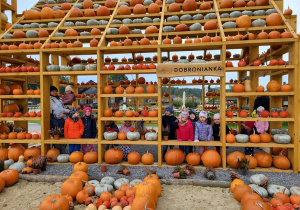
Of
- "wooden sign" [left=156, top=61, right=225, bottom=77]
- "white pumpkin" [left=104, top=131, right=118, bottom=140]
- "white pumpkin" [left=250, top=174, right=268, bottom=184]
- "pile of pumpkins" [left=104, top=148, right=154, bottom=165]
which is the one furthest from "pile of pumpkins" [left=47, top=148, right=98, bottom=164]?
"white pumpkin" [left=250, top=174, right=268, bottom=184]

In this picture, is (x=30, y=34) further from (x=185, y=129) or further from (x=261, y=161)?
(x=261, y=161)

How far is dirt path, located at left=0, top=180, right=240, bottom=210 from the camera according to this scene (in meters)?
4.31

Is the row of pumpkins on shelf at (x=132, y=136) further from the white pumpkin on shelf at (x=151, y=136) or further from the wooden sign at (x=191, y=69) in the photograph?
the wooden sign at (x=191, y=69)

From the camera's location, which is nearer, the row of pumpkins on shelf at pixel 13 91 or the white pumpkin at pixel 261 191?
the white pumpkin at pixel 261 191

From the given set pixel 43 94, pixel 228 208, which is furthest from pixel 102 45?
pixel 228 208

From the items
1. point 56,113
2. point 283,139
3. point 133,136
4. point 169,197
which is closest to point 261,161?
point 283,139

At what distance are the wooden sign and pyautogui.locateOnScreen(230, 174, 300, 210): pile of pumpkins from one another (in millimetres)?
2957

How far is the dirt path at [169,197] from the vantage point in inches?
170

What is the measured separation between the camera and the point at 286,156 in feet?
21.2

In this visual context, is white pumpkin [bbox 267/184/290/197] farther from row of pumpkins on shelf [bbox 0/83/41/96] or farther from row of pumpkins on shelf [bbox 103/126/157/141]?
row of pumpkins on shelf [bbox 0/83/41/96]

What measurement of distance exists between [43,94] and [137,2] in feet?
17.2

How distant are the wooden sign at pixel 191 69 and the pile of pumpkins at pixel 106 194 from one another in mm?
3018

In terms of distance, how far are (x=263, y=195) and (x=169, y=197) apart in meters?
2.04

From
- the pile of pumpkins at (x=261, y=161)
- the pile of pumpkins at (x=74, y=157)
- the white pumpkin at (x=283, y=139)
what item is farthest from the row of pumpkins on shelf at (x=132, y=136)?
the white pumpkin at (x=283, y=139)
